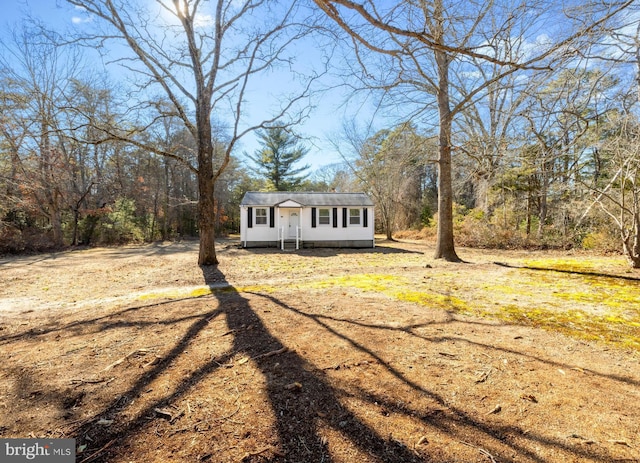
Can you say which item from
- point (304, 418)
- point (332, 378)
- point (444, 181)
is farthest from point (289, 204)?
point (304, 418)

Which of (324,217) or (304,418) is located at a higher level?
(324,217)

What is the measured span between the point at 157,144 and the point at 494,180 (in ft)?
75.7

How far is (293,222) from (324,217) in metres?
1.85

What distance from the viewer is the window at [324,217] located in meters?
16.6

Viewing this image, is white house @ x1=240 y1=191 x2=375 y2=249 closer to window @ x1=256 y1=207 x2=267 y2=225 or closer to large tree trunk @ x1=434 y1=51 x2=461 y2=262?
window @ x1=256 y1=207 x2=267 y2=225

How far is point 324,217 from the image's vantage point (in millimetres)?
16625

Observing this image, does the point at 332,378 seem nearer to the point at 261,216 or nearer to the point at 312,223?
the point at 312,223

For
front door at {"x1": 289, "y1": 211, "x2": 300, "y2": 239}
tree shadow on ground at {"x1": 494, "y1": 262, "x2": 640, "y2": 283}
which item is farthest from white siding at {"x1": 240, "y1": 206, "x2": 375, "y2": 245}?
tree shadow on ground at {"x1": 494, "y1": 262, "x2": 640, "y2": 283}

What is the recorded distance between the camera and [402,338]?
9.46ft

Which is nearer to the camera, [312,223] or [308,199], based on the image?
[312,223]

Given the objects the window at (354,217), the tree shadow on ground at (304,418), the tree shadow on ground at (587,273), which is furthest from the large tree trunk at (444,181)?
the tree shadow on ground at (304,418)

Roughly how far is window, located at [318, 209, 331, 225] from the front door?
1.29m

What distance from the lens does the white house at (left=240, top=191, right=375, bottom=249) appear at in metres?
16.2

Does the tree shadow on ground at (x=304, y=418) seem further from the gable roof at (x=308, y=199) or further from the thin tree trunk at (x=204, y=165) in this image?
the gable roof at (x=308, y=199)
